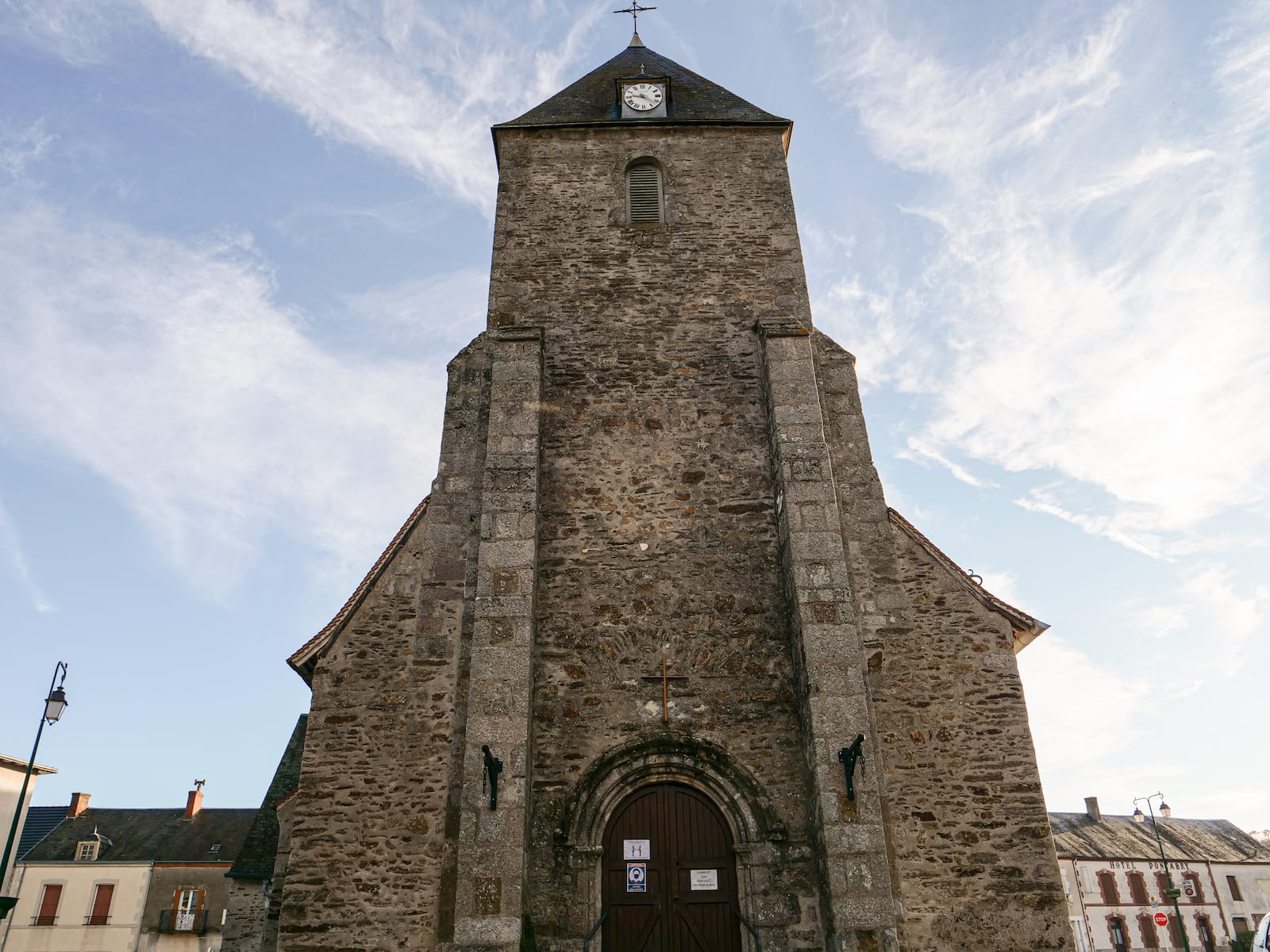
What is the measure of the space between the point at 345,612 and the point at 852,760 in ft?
18.2

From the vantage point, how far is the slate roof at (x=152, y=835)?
3094 centimetres

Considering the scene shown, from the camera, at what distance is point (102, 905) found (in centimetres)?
2992

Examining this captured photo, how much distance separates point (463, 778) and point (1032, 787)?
560cm

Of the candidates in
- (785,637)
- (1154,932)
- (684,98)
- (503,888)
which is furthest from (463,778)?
(1154,932)

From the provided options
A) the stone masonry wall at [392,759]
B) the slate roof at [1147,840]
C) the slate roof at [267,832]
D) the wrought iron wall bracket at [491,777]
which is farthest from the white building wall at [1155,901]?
the wrought iron wall bracket at [491,777]

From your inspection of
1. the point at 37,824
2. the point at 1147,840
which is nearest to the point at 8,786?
the point at 37,824

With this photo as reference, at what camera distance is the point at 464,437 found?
33.9ft

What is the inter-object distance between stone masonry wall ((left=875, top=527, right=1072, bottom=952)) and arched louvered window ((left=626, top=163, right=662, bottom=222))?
578 centimetres

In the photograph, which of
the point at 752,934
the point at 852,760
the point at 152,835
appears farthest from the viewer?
the point at 152,835

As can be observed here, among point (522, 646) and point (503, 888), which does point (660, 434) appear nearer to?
point (522, 646)

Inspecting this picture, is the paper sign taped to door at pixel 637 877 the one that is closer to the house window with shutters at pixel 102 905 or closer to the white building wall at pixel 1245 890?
the house window with shutters at pixel 102 905

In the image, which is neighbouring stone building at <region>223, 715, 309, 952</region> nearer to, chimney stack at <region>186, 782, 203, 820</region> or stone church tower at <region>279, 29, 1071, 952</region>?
stone church tower at <region>279, 29, 1071, 952</region>

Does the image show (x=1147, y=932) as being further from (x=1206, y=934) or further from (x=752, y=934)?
(x=752, y=934)

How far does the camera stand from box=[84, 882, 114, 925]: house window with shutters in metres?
29.7
